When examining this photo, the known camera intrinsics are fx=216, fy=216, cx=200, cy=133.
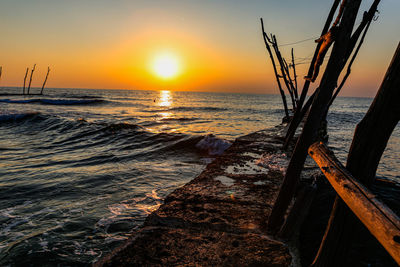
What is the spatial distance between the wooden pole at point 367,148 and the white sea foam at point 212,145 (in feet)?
23.8

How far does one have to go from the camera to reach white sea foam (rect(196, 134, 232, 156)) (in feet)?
30.9

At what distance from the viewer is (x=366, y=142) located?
1723 mm

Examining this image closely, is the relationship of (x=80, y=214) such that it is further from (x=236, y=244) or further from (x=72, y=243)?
(x=236, y=244)

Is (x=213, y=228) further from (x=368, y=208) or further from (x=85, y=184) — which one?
A: (x=85, y=184)

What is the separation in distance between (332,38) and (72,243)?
435cm

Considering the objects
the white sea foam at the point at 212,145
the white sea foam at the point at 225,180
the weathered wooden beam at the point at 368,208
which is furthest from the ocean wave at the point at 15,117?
the weathered wooden beam at the point at 368,208

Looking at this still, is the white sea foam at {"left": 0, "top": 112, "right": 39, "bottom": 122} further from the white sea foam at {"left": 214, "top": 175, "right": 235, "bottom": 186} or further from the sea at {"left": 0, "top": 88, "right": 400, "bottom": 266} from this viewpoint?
the white sea foam at {"left": 214, "top": 175, "right": 235, "bottom": 186}

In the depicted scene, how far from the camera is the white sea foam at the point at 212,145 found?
9.42 meters

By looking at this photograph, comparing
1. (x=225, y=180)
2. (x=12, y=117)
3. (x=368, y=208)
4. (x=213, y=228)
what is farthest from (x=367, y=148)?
(x=12, y=117)

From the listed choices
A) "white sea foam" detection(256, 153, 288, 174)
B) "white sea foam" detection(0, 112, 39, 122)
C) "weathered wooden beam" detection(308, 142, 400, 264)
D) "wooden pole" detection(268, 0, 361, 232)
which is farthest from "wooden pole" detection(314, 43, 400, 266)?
"white sea foam" detection(0, 112, 39, 122)

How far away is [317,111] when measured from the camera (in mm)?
2441

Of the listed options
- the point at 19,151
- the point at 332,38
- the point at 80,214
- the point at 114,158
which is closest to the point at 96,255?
the point at 80,214

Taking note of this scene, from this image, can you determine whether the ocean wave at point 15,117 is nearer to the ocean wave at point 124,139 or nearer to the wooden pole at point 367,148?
the ocean wave at point 124,139

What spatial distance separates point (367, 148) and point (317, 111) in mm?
803
